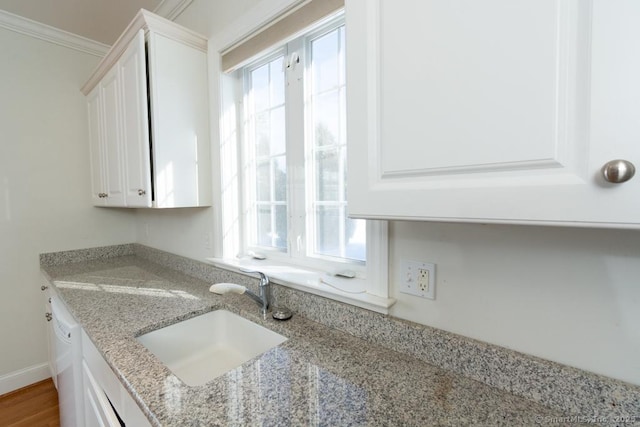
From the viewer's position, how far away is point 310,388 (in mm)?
723

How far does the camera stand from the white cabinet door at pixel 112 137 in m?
1.70

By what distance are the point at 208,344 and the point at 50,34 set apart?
2.57 meters

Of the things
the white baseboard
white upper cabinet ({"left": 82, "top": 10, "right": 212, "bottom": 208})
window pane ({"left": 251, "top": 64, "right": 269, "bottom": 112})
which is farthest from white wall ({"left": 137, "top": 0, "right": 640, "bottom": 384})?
the white baseboard

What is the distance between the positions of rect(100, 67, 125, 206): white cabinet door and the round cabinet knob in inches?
81.9

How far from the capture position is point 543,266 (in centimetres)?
66

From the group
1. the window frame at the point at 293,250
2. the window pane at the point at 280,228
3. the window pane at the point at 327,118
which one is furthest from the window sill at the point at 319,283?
the window pane at the point at 327,118

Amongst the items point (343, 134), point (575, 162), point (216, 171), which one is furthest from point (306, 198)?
point (575, 162)

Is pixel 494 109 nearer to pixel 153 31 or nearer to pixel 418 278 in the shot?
pixel 418 278

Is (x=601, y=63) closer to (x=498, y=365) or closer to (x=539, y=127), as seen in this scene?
(x=539, y=127)

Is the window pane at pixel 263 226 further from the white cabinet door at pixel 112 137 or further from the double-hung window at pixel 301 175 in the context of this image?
the white cabinet door at pixel 112 137

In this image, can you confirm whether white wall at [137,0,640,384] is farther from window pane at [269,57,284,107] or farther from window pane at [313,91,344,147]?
window pane at [269,57,284,107]

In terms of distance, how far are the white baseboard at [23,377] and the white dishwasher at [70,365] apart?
1061 millimetres

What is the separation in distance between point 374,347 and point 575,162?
0.73 metres

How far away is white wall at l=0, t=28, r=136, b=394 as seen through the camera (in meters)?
1.99
